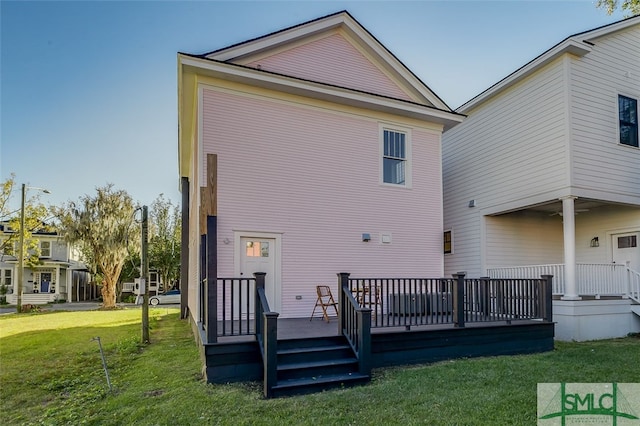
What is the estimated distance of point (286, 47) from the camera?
9523 mm

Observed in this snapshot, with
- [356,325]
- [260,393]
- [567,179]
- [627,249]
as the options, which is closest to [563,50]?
[567,179]

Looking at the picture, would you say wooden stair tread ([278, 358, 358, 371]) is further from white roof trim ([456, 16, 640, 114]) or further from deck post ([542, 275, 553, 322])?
white roof trim ([456, 16, 640, 114])

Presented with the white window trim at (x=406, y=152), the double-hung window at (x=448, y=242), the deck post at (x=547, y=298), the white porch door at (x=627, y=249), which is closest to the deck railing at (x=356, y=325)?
the deck post at (x=547, y=298)

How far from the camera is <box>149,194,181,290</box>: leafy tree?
27.1 metres

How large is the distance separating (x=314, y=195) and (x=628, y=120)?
848 centimetres

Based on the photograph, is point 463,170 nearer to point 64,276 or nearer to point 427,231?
point 427,231

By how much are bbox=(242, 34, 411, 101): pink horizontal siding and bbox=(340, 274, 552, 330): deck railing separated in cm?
521

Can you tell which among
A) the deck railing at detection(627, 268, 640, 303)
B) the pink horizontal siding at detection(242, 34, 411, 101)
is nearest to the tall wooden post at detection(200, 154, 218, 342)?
the pink horizontal siding at detection(242, 34, 411, 101)

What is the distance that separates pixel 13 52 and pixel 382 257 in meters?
9.91

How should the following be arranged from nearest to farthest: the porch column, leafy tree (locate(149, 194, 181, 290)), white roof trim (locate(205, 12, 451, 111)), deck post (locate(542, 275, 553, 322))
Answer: deck post (locate(542, 275, 553, 322)), white roof trim (locate(205, 12, 451, 111)), the porch column, leafy tree (locate(149, 194, 181, 290))

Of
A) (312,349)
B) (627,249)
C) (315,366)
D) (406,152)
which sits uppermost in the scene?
(406,152)

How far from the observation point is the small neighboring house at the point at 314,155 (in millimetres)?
8461
